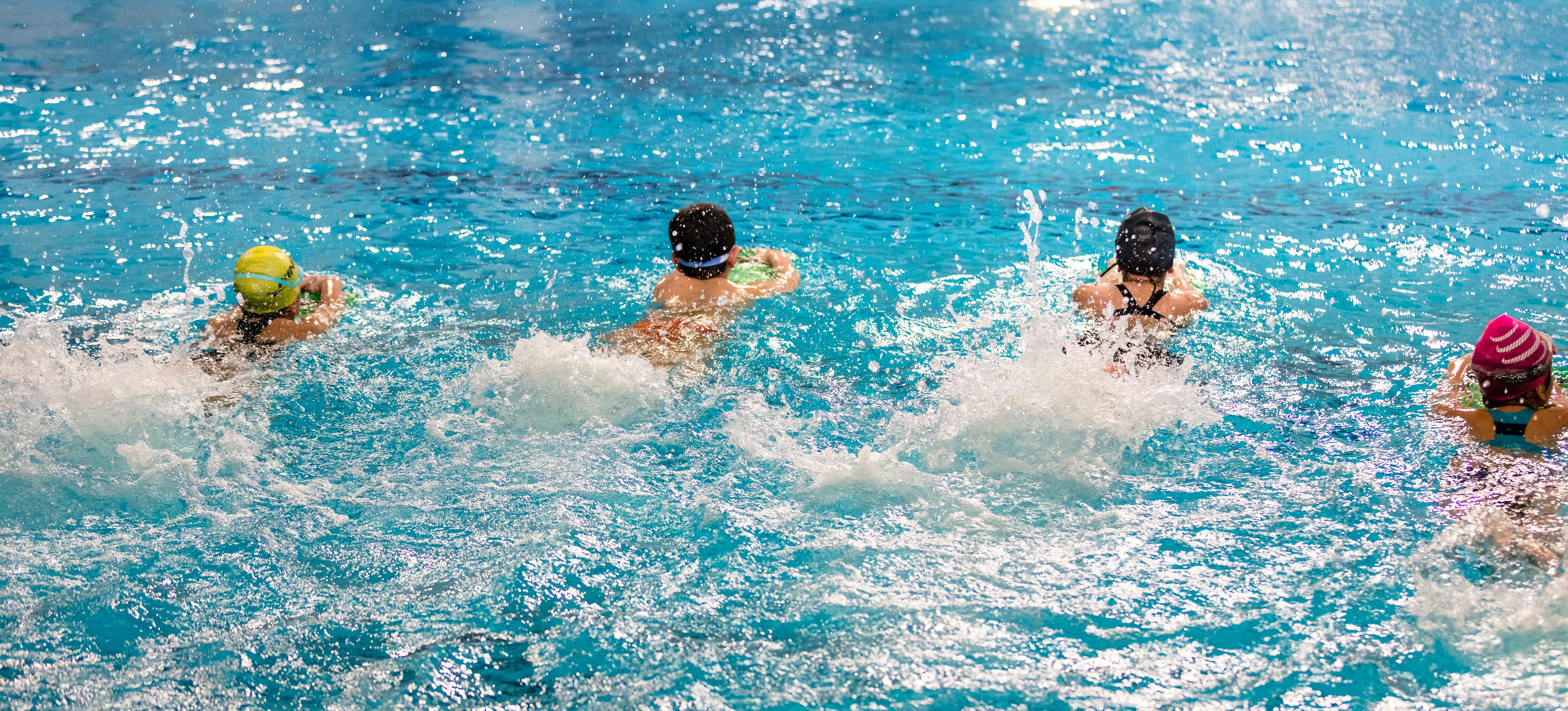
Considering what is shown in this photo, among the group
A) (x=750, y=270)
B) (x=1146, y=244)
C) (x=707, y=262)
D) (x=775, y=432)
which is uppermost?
(x=1146, y=244)

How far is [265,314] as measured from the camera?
4.72 metres

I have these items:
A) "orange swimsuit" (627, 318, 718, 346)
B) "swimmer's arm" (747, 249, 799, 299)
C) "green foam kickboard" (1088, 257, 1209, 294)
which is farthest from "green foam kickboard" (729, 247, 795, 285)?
"green foam kickboard" (1088, 257, 1209, 294)

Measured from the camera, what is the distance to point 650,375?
4.49 m

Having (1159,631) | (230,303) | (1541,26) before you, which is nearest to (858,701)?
(1159,631)

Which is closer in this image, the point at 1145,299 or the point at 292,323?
the point at 1145,299

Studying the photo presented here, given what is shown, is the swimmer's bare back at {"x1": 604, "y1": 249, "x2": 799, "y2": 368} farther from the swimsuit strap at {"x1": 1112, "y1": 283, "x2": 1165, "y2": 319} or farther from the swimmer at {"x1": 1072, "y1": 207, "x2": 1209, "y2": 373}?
the swimsuit strap at {"x1": 1112, "y1": 283, "x2": 1165, "y2": 319}

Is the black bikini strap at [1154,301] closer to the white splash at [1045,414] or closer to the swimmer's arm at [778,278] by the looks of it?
the white splash at [1045,414]

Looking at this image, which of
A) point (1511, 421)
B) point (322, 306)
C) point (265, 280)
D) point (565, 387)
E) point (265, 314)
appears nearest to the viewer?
point (1511, 421)

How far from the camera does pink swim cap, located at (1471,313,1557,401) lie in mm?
3256

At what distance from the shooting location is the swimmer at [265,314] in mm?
4582

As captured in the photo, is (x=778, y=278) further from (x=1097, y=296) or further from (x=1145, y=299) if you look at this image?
(x=1145, y=299)

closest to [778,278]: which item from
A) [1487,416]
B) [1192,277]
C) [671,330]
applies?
[671,330]

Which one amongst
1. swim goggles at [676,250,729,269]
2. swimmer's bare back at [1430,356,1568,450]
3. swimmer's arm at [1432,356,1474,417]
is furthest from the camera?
swim goggles at [676,250,729,269]

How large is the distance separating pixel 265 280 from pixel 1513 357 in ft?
15.4
